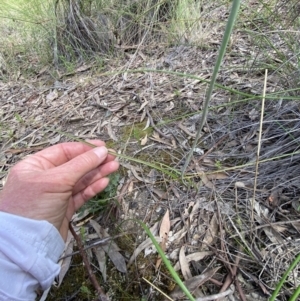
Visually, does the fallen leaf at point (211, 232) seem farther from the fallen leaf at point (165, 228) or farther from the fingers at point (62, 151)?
the fingers at point (62, 151)

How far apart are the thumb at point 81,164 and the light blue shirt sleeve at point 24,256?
0.41ft

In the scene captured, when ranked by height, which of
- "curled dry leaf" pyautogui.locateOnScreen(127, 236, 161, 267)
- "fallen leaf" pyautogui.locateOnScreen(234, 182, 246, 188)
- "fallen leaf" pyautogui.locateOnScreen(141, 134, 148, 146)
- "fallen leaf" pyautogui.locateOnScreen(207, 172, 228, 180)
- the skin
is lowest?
"curled dry leaf" pyautogui.locateOnScreen(127, 236, 161, 267)

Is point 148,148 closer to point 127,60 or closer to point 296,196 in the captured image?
point 296,196

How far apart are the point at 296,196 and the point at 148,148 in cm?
51

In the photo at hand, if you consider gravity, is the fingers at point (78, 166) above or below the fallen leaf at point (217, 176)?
above

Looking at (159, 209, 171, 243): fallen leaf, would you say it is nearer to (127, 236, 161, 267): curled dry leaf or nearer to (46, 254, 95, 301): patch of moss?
(127, 236, 161, 267): curled dry leaf

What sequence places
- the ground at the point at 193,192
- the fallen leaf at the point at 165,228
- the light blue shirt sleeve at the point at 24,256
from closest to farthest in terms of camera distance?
the light blue shirt sleeve at the point at 24,256 → the ground at the point at 193,192 → the fallen leaf at the point at 165,228

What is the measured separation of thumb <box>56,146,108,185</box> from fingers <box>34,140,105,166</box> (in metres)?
0.10

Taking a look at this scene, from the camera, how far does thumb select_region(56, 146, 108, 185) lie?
742 millimetres

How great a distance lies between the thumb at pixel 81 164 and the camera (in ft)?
2.43

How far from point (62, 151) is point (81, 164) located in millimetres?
190

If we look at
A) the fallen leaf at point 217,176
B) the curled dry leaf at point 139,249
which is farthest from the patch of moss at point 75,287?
the fallen leaf at point 217,176

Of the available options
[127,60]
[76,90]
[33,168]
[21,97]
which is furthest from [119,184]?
[21,97]

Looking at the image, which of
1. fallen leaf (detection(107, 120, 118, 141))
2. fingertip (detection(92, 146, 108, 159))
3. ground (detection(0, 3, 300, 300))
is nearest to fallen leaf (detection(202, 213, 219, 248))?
ground (detection(0, 3, 300, 300))
